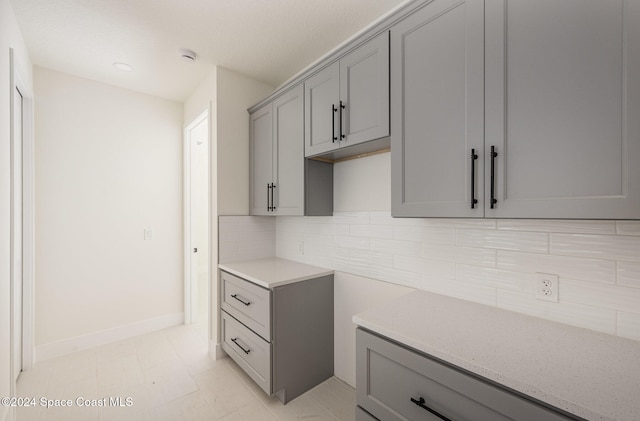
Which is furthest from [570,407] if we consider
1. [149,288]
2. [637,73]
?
[149,288]

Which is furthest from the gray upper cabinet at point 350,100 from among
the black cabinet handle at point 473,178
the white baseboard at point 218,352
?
the white baseboard at point 218,352

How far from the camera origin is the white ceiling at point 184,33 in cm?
178

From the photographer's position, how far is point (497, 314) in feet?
4.30

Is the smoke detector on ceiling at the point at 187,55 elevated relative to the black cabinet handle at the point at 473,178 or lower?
elevated

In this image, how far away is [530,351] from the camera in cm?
97

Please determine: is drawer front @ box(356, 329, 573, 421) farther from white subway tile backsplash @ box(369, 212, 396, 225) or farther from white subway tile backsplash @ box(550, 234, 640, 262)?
white subway tile backsplash @ box(369, 212, 396, 225)

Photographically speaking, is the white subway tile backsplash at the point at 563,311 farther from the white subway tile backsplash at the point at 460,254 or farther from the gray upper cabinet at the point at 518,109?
the gray upper cabinet at the point at 518,109

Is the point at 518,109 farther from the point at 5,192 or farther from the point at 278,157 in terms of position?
the point at 5,192

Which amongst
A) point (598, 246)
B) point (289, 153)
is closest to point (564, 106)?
point (598, 246)

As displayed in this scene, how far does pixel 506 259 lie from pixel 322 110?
4.47ft

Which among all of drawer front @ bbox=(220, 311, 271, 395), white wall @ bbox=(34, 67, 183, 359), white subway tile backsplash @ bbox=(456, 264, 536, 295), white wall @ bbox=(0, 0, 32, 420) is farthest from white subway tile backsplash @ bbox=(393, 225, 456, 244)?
white wall @ bbox=(34, 67, 183, 359)

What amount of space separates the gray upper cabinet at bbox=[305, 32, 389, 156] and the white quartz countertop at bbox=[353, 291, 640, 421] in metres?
0.94

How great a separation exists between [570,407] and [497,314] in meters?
0.62

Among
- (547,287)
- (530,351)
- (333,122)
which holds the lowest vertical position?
(530,351)
